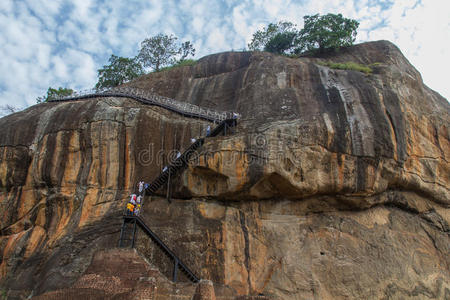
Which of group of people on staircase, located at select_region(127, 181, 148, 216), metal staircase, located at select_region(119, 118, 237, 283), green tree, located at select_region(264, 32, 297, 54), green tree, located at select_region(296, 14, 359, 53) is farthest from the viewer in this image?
green tree, located at select_region(264, 32, 297, 54)

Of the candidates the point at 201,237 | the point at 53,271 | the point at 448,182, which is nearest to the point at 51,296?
the point at 53,271

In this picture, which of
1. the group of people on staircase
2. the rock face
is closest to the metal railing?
the rock face

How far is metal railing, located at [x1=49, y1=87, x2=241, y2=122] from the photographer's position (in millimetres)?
21562

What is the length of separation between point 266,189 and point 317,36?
1658cm

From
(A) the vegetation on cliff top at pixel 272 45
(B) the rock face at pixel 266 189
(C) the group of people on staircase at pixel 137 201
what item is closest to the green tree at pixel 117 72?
(A) the vegetation on cliff top at pixel 272 45

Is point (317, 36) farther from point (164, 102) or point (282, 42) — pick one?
point (164, 102)

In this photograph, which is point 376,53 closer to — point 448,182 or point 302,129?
point 448,182

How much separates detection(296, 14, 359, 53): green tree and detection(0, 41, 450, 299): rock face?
26.5 feet

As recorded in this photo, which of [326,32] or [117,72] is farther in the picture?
[117,72]

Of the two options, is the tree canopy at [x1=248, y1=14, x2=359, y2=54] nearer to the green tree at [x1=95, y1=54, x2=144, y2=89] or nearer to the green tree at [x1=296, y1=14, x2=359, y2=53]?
the green tree at [x1=296, y1=14, x2=359, y2=53]

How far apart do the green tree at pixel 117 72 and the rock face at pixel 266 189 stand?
602 inches

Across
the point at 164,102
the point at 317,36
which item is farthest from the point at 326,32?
the point at 164,102

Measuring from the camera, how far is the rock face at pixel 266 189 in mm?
16922

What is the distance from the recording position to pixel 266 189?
61.0ft
